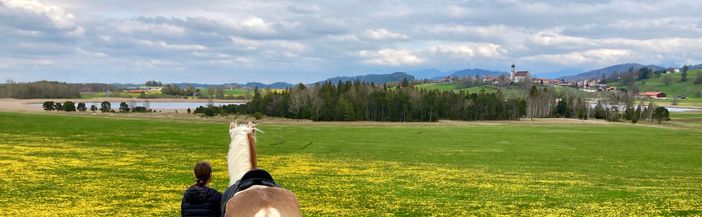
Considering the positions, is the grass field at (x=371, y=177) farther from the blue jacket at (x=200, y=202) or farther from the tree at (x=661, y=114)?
the tree at (x=661, y=114)

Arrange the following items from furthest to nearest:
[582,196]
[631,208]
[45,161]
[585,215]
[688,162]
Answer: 1. [688,162]
2. [45,161]
3. [582,196]
4. [631,208]
5. [585,215]

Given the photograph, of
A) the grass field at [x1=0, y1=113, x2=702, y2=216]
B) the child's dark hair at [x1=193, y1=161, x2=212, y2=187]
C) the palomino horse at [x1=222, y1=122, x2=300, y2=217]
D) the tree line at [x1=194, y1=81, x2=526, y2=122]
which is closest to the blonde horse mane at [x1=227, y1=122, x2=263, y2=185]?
the palomino horse at [x1=222, y1=122, x2=300, y2=217]

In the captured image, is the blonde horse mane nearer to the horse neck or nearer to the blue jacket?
the horse neck

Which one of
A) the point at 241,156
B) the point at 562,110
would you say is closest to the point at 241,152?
the point at 241,156

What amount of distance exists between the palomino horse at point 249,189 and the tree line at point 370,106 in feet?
353

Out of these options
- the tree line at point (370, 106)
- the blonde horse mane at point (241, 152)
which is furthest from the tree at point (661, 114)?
the blonde horse mane at point (241, 152)

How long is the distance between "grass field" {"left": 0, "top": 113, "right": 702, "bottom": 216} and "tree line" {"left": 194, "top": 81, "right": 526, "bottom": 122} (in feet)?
210

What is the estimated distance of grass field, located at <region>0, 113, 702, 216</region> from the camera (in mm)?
18141

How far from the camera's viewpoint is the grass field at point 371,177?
1814 cm

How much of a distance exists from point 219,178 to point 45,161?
11.8 meters

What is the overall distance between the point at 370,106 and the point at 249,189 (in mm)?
117581

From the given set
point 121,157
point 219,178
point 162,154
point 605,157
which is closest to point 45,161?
point 121,157

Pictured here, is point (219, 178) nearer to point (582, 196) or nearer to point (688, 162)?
point (582, 196)

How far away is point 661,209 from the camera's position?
18.7 meters
